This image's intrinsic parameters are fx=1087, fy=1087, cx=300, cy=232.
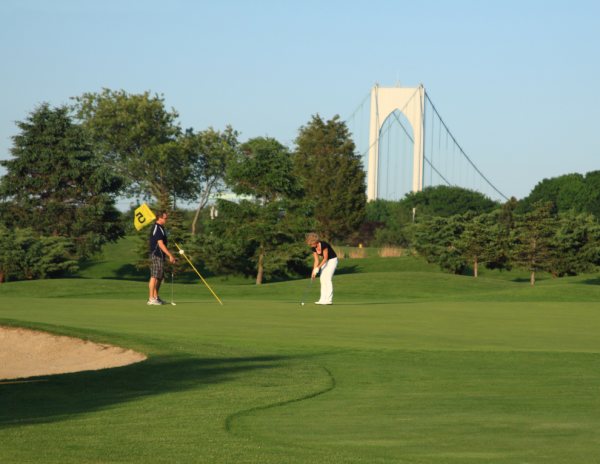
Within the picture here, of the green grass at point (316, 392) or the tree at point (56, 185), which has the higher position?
the tree at point (56, 185)

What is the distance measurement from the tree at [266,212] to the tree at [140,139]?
140 ft

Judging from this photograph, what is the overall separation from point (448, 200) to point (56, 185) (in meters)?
62.7

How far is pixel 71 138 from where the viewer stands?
5672cm

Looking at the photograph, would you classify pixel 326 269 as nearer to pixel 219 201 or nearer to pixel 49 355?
pixel 49 355

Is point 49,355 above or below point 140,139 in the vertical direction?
below

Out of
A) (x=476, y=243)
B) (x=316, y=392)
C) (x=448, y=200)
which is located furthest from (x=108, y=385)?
(x=448, y=200)

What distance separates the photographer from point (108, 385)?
10.4 m

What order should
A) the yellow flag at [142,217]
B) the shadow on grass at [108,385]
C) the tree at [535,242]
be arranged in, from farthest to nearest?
the tree at [535,242] → the yellow flag at [142,217] → the shadow on grass at [108,385]

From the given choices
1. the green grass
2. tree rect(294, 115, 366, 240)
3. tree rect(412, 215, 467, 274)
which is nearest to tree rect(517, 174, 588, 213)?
tree rect(294, 115, 366, 240)

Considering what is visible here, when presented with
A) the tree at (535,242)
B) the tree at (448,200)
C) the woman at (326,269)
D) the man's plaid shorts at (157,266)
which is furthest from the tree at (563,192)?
the man's plaid shorts at (157,266)

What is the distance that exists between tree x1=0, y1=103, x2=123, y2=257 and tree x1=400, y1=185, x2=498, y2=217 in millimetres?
55345

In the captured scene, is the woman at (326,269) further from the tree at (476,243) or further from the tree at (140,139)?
the tree at (140,139)

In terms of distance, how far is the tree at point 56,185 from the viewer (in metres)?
56.4

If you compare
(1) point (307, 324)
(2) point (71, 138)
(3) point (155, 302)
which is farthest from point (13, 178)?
(1) point (307, 324)
